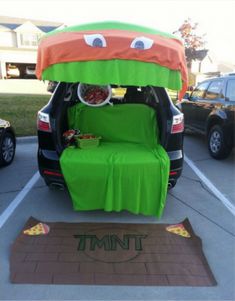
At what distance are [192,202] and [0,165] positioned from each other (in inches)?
132

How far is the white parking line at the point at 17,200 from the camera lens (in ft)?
12.2

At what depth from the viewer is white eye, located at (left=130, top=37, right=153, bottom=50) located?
10.3 feet

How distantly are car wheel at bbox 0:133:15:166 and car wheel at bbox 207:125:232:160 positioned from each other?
399 centimetres

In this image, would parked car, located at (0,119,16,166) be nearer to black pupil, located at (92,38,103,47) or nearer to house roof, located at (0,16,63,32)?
black pupil, located at (92,38,103,47)

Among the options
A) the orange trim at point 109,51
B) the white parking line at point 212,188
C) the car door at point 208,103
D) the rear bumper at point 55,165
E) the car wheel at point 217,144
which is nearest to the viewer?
the orange trim at point 109,51

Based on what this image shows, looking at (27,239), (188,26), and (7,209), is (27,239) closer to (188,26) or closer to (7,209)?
(7,209)

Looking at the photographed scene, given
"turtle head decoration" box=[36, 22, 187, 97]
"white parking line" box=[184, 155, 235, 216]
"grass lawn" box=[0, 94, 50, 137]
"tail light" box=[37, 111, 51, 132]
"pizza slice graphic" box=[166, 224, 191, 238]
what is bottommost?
"white parking line" box=[184, 155, 235, 216]

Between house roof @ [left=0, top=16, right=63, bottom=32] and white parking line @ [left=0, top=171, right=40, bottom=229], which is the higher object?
house roof @ [left=0, top=16, right=63, bottom=32]

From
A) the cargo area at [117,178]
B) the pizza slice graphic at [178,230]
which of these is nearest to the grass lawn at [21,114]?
the cargo area at [117,178]

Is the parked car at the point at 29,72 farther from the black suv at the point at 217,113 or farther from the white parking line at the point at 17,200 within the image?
the white parking line at the point at 17,200

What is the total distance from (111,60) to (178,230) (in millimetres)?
1995

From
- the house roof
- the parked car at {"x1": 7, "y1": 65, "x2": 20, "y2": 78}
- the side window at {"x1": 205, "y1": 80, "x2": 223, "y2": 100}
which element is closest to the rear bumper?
the side window at {"x1": 205, "y1": 80, "x2": 223, "y2": 100}

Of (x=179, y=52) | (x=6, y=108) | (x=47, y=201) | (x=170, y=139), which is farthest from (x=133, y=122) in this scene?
(x=6, y=108)

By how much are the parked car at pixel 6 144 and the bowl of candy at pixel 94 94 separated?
1949 mm
